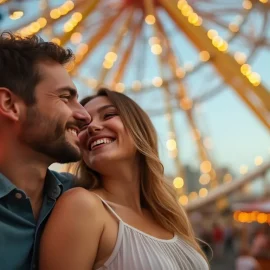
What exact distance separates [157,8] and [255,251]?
3707 millimetres

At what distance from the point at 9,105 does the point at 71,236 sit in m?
0.32

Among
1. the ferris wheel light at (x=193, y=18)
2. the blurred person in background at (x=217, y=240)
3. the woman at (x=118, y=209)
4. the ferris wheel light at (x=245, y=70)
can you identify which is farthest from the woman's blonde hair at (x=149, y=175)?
the blurred person in background at (x=217, y=240)

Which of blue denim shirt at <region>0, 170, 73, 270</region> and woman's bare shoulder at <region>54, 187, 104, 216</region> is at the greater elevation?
woman's bare shoulder at <region>54, 187, 104, 216</region>

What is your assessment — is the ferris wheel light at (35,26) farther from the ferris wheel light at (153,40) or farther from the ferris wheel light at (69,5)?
the ferris wheel light at (153,40)

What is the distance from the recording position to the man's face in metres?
1.19

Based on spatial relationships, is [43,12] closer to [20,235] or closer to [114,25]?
[114,25]

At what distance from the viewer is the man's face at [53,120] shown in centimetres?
119

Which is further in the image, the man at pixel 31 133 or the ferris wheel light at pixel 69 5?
the ferris wheel light at pixel 69 5

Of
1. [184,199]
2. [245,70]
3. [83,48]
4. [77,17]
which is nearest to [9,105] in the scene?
[245,70]

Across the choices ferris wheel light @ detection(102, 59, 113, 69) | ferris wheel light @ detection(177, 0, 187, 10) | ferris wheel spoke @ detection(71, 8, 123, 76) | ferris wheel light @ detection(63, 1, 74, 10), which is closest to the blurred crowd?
ferris wheel light @ detection(177, 0, 187, 10)

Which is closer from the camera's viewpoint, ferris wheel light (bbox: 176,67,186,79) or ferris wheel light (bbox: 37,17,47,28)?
ferris wheel light (bbox: 37,17,47,28)

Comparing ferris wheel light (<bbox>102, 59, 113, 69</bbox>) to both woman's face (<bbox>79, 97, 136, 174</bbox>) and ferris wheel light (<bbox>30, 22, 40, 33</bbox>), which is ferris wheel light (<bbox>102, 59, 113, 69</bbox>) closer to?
ferris wheel light (<bbox>30, 22, 40, 33</bbox>)

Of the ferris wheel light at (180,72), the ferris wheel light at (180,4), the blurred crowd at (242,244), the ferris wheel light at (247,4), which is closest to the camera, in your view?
the blurred crowd at (242,244)

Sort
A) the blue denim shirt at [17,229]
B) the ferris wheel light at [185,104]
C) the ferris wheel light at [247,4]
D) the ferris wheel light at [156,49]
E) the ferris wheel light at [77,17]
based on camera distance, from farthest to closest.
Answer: the ferris wheel light at [185,104]
the ferris wheel light at [156,49]
the ferris wheel light at [247,4]
the ferris wheel light at [77,17]
the blue denim shirt at [17,229]
